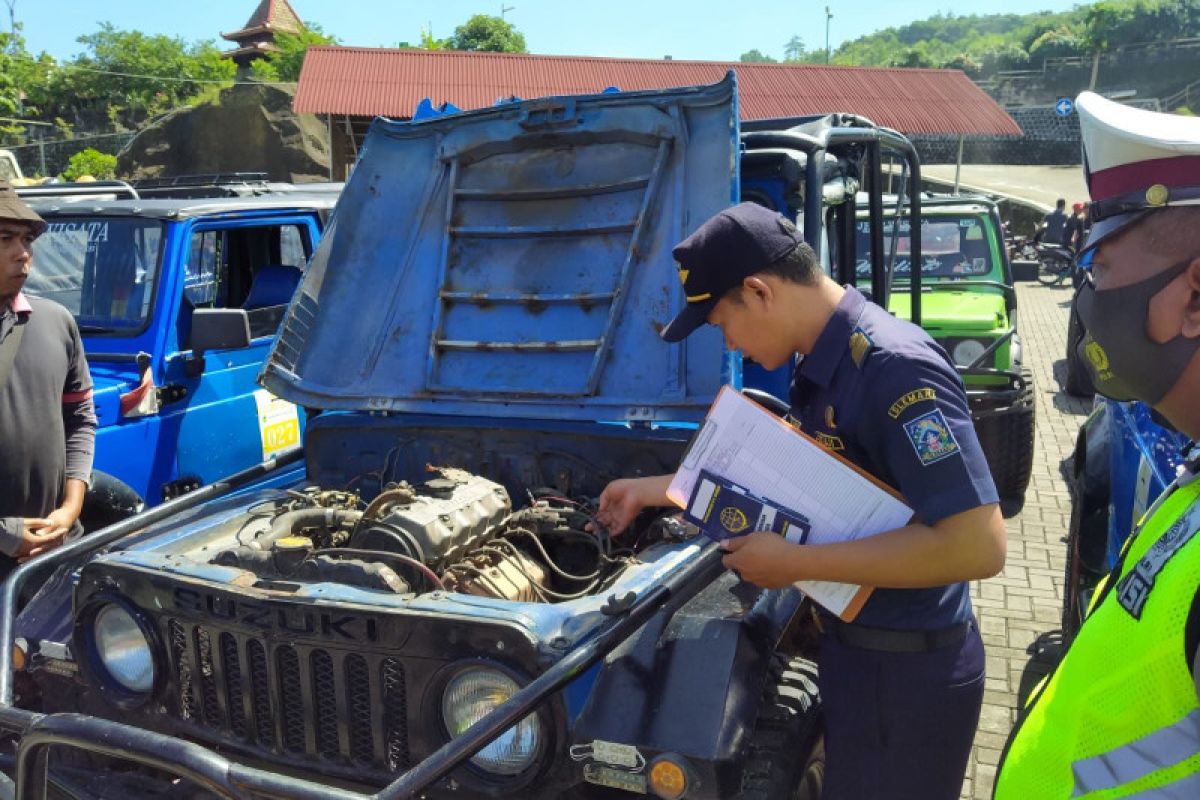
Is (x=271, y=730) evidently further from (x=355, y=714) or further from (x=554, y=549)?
(x=554, y=549)

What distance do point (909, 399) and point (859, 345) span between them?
0.16m

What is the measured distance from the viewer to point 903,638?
2041 mm

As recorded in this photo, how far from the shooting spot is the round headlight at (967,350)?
6895mm

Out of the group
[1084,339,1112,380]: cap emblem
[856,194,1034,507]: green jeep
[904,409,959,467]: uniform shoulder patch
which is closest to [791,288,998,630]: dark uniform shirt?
[904,409,959,467]: uniform shoulder patch

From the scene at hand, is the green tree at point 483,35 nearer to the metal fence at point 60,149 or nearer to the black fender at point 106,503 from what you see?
the metal fence at point 60,149

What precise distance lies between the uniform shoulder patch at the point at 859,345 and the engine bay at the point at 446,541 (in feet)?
3.31

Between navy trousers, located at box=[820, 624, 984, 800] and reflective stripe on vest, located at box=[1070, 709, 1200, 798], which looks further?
navy trousers, located at box=[820, 624, 984, 800]

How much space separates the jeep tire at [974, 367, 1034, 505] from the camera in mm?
6242

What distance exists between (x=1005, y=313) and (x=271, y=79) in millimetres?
38325

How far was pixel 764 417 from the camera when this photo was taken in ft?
6.77

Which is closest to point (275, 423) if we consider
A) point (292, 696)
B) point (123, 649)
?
point (123, 649)

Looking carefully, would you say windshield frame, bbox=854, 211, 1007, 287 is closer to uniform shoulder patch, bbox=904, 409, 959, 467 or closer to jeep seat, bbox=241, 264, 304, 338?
jeep seat, bbox=241, 264, 304, 338

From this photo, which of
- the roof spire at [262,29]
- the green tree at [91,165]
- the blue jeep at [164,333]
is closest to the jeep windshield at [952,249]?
the blue jeep at [164,333]

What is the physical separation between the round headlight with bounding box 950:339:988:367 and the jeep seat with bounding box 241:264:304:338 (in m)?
4.45
